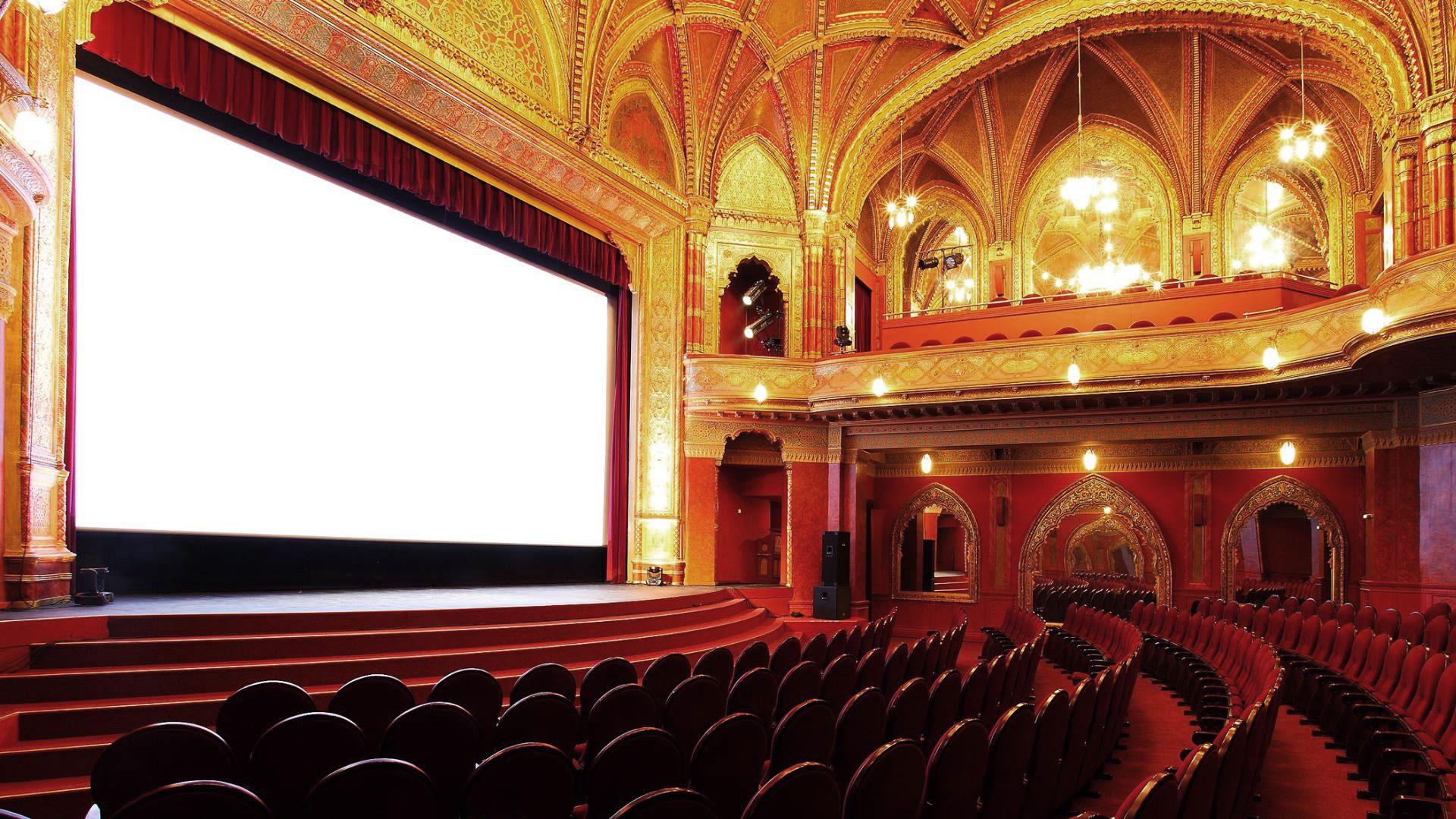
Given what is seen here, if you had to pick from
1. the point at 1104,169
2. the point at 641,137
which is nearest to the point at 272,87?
the point at 641,137

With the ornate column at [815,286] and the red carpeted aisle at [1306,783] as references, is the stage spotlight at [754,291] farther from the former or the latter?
the red carpeted aisle at [1306,783]

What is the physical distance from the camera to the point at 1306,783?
541 centimetres

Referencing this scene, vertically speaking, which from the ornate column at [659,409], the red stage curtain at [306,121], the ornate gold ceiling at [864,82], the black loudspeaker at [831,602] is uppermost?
the ornate gold ceiling at [864,82]

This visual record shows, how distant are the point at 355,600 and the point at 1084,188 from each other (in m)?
9.60

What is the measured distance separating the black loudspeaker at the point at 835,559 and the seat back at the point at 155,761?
10987 mm

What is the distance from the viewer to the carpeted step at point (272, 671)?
537cm

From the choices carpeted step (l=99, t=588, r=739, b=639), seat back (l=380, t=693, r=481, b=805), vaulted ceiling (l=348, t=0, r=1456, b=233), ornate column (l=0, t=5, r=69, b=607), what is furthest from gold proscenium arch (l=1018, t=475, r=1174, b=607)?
seat back (l=380, t=693, r=481, b=805)

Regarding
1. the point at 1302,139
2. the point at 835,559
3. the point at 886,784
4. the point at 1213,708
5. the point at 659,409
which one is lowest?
the point at 1213,708

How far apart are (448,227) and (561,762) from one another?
9.39 metres

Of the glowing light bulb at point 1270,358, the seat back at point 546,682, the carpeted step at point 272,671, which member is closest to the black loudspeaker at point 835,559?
the carpeted step at point 272,671

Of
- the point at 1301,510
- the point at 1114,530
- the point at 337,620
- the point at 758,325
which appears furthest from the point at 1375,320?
the point at 337,620

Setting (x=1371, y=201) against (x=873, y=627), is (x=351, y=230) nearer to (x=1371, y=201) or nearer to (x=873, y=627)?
(x=873, y=627)

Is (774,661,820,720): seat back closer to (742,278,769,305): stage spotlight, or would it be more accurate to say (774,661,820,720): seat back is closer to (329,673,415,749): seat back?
(329,673,415,749): seat back

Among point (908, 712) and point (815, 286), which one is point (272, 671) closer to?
point (908, 712)
